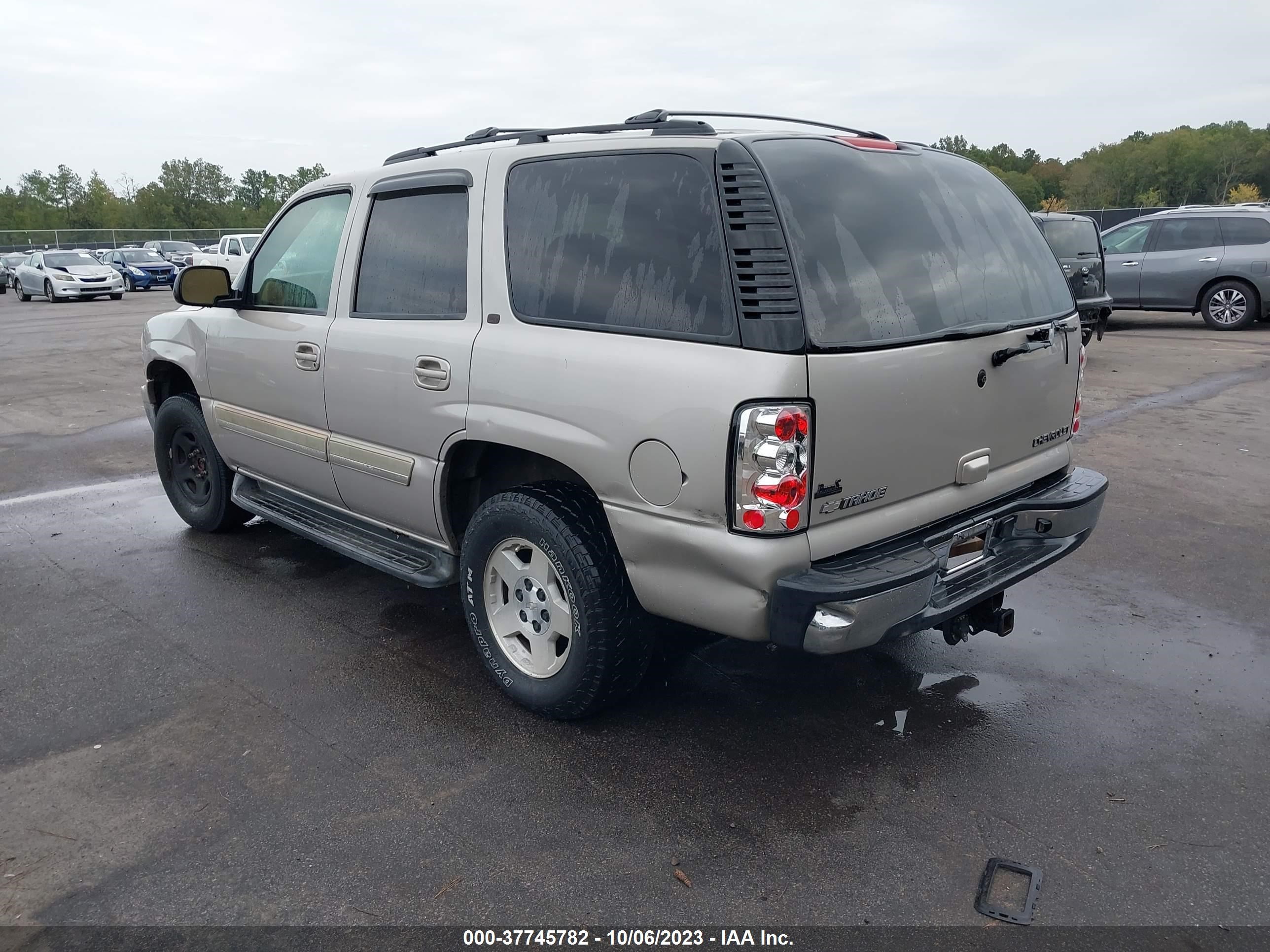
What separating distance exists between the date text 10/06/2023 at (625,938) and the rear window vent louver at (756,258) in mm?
1567

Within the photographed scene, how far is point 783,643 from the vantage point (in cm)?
284

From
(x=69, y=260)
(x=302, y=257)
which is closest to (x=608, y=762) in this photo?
(x=302, y=257)

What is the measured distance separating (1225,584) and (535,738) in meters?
3.59

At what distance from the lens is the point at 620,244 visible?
317 cm

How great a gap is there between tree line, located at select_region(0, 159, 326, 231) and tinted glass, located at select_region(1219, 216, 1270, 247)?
6966 cm

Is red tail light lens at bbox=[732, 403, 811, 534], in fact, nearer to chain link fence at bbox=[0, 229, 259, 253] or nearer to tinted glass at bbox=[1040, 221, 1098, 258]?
tinted glass at bbox=[1040, 221, 1098, 258]

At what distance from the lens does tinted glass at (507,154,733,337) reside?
295 centimetres

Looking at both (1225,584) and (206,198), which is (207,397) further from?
(206,198)

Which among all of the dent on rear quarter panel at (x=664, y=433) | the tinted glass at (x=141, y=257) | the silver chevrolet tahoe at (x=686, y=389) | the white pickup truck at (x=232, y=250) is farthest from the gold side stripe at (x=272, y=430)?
the tinted glass at (x=141, y=257)

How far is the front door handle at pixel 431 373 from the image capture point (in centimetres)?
360

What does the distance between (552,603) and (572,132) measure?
173 cm

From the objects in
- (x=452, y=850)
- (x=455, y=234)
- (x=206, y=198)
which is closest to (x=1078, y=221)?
(x=455, y=234)

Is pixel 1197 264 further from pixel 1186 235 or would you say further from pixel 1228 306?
pixel 1228 306

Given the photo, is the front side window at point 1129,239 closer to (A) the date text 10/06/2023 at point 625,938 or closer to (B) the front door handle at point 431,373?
(B) the front door handle at point 431,373
